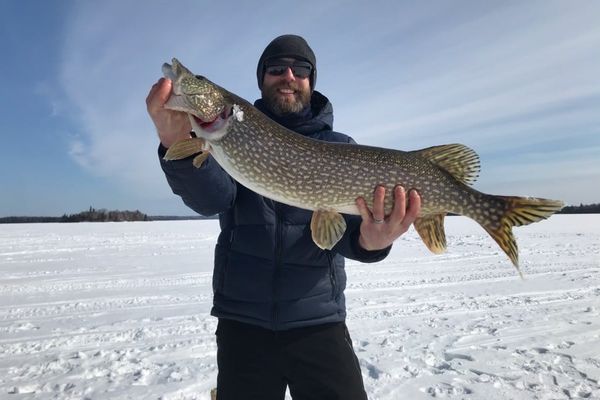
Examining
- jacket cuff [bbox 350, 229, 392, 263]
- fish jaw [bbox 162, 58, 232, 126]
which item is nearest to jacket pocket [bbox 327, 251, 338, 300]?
jacket cuff [bbox 350, 229, 392, 263]

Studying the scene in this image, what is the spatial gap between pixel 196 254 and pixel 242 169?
10068 mm

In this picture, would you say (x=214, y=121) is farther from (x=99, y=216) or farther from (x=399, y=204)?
(x=99, y=216)

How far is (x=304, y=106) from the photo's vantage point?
9.51 feet

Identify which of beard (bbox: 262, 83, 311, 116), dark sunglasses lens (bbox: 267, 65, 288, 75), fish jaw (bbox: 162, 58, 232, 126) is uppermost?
dark sunglasses lens (bbox: 267, 65, 288, 75)

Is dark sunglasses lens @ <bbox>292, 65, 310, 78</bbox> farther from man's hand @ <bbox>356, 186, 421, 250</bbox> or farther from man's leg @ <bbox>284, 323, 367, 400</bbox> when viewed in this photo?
man's leg @ <bbox>284, 323, 367, 400</bbox>

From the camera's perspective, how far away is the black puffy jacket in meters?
2.20

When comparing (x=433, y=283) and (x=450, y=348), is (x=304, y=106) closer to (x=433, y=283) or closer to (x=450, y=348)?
(x=450, y=348)

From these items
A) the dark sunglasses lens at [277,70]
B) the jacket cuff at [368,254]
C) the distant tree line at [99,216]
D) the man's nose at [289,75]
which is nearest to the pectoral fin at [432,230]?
the jacket cuff at [368,254]

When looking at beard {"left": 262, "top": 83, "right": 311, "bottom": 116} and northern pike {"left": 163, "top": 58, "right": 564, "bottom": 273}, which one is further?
beard {"left": 262, "top": 83, "right": 311, "bottom": 116}

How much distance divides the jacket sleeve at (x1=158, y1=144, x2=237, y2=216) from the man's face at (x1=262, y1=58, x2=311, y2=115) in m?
0.77

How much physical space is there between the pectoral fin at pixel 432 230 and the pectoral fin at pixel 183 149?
140 cm

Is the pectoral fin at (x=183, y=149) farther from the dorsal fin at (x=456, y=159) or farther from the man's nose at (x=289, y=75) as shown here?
the dorsal fin at (x=456, y=159)

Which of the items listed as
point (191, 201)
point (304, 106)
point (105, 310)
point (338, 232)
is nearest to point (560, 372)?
point (338, 232)

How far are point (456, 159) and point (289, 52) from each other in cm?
141
